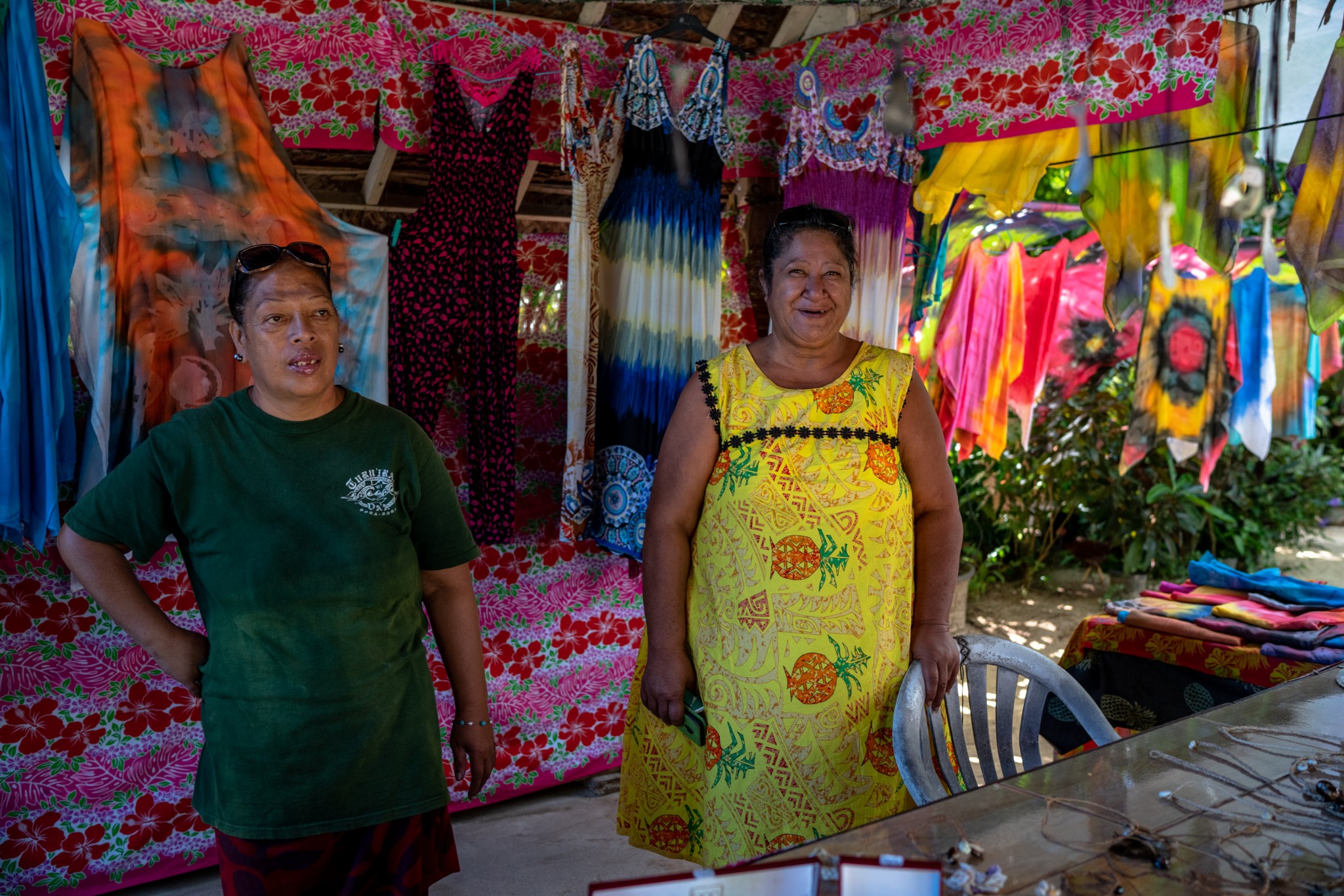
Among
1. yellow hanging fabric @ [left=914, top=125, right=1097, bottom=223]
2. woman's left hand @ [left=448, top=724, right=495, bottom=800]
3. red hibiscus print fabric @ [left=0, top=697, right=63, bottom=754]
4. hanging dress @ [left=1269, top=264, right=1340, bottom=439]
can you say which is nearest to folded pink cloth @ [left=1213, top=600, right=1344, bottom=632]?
yellow hanging fabric @ [left=914, top=125, right=1097, bottom=223]

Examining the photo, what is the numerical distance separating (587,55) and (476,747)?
2.28 metres

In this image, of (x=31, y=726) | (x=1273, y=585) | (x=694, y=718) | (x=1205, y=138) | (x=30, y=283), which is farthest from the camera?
(x=1273, y=585)

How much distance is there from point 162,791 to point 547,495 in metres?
1.54

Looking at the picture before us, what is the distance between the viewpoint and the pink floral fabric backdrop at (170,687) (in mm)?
2762

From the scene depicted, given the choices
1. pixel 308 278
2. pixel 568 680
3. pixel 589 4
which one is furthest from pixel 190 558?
pixel 589 4

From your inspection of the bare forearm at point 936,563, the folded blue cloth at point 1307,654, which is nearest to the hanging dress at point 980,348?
the folded blue cloth at point 1307,654

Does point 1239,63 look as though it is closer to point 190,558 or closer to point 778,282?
point 778,282

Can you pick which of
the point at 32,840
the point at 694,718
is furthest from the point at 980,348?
the point at 32,840

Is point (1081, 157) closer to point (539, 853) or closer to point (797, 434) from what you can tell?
point (797, 434)

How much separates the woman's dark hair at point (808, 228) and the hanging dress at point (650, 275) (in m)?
1.05

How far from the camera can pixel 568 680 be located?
3707 mm

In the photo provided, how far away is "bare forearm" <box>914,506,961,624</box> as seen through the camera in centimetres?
220

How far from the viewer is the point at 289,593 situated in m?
1.75

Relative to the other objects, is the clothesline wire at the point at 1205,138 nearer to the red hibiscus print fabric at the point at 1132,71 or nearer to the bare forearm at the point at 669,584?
the red hibiscus print fabric at the point at 1132,71
